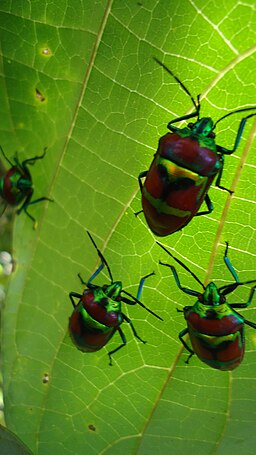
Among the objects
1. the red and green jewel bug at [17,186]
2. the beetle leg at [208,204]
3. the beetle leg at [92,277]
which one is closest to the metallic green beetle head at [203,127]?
the beetle leg at [208,204]

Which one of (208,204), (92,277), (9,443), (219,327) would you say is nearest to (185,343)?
(219,327)

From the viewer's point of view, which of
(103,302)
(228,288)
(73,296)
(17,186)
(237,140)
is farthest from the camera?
(17,186)

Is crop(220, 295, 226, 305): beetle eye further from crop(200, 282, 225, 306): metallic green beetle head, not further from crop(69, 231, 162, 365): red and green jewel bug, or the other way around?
crop(69, 231, 162, 365): red and green jewel bug

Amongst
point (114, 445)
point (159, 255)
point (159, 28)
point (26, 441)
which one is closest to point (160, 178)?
point (159, 255)

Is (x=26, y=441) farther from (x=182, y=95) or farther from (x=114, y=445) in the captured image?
(x=182, y=95)

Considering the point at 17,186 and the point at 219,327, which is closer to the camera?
the point at 219,327

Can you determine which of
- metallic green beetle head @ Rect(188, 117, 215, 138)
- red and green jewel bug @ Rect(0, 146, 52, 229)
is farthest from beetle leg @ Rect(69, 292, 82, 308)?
metallic green beetle head @ Rect(188, 117, 215, 138)

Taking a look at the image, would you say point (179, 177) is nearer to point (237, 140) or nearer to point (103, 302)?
point (237, 140)
